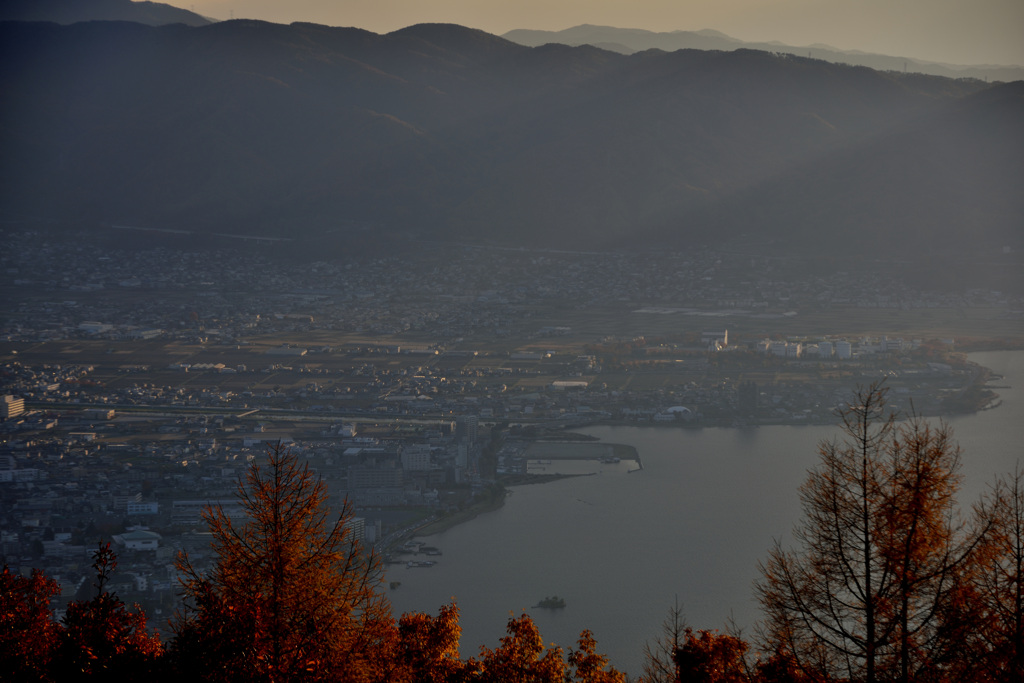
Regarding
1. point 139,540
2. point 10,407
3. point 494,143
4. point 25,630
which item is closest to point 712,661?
point 25,630

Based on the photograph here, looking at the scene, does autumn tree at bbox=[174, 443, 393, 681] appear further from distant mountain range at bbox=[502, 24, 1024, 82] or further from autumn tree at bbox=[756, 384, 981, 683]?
distant mountain range at bbox=[502, 24, 1024, 82]

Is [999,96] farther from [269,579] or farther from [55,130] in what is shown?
[269,579]

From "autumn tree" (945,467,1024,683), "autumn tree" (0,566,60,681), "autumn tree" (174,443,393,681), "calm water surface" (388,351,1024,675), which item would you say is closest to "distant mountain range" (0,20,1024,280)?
"calm water surface" (388,351,1024,675)

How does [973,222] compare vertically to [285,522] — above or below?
above

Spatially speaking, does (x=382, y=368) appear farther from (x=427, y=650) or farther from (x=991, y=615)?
(x=991, y=615)

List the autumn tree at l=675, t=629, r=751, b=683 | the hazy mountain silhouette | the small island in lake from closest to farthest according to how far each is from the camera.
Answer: the autumn tree at l=675, t=629, r=751, b=683, the small island in lake, the hazy mountain silhouette

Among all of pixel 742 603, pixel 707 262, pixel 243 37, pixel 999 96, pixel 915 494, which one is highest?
pixel 243 37

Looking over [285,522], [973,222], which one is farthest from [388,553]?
[973,222]
